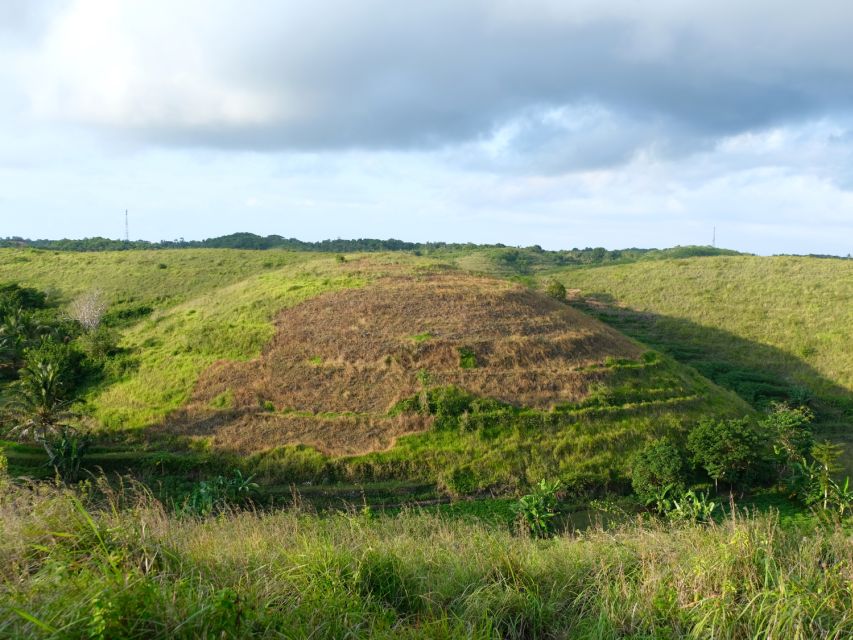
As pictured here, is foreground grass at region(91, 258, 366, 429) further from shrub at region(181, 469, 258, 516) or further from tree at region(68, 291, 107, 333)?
shrub at region(181, 469, 258, 516)

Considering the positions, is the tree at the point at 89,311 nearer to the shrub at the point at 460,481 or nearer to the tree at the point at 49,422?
the tree at the point at 49,422

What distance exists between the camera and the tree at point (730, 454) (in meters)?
24.9

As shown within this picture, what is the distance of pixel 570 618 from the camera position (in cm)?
545

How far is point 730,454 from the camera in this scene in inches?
978

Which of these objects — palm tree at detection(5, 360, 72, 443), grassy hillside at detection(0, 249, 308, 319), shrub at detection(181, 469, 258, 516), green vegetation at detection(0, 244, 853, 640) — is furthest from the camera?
grassy hillside at detection(0, 249, 308, 319)

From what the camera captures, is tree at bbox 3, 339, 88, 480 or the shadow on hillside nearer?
tree at bbox 3, 339, 88, 480

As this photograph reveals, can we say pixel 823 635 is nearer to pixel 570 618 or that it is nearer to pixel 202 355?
pixel 570 618

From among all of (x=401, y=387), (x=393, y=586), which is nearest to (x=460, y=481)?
(x=401, y=387)

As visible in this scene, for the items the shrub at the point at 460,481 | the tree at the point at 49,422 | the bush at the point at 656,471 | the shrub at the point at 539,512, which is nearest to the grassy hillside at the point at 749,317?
the bush at the point at 656,471

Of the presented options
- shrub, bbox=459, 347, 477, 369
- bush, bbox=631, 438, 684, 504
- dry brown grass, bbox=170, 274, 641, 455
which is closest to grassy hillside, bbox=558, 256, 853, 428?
dry brown grass, bbox=170, 274, 641, 455

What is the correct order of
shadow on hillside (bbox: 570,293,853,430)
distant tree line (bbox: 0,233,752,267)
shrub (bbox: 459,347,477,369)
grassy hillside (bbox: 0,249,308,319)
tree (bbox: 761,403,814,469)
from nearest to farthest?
tree (bbox: 761,403,814,469)
shrub (bbox: 459,347,477,369)
shadow on hillside (bbox: 570,293,853,430)
grassy hillside (bbox: 0,249,308,319)
distant tree line (bbox: 0,233,752,267)

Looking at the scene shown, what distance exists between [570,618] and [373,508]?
63.2ft

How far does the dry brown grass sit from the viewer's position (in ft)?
92.9

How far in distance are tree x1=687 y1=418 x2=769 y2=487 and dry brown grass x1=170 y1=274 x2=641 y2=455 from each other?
680 centimetres
